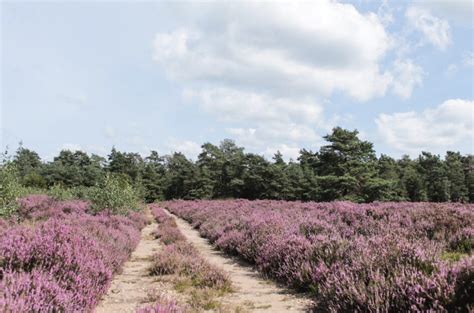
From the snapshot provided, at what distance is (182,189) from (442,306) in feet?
245

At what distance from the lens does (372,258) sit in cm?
571

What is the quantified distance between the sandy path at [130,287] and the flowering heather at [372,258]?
262 cm

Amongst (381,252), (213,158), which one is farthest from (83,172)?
(381,252)

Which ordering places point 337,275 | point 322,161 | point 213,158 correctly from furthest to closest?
1. point 213,158
2. point 322,161
3. point 337,275

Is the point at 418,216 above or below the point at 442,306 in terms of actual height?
above

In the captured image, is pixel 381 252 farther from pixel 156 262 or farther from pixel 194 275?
pixel 156 262

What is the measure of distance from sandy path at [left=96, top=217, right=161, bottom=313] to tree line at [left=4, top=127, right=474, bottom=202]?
63.9 ft

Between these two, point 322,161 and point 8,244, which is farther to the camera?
point 322,161

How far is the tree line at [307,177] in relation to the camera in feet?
144

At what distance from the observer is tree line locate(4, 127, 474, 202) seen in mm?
43750

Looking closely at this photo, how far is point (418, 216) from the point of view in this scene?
1191cm

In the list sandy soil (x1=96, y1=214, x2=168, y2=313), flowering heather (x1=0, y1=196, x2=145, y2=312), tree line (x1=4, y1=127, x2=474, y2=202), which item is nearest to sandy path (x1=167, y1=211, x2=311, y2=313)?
sandy soil (x1=96, y1=214, x2=168, y2=313)

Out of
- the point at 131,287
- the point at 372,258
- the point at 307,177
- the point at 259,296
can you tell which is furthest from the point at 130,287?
the point at 307,177

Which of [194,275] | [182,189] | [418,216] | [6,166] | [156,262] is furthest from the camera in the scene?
[182,189]
